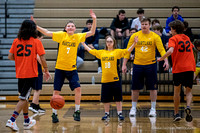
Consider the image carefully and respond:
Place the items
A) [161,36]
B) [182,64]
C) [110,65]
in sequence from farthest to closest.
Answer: [161,36] < [110,65] < [182,64]

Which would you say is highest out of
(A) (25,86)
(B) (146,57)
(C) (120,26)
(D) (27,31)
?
(C) (120,26)

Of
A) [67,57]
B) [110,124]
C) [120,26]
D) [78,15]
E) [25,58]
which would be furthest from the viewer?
[78,15]

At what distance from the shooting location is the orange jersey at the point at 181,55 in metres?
6.58

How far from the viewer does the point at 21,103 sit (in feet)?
19.3

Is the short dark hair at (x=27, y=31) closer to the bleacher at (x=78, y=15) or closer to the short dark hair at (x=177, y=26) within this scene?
the short dark hair at (x=177, y=26)

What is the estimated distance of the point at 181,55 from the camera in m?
6.62

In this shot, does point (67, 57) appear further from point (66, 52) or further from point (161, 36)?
point (161, 36)

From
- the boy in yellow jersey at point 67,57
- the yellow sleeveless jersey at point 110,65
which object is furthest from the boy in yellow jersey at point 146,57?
the boy in yellow jersey at point 67,57

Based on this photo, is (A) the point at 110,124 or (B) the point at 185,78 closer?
(A) the point at 110,124

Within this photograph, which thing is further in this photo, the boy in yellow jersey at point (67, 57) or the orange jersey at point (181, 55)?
the boy in yellow jersey at point (67, 57)

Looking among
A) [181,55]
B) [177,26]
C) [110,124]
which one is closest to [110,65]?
[110,124]

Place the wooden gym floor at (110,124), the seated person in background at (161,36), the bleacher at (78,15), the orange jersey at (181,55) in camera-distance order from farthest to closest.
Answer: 1. the bleacher at (78,15)
2. the seated person in background at (161,36)
3. the orange jersey at (181,55)
4. the wooden gym floor at (110,124)

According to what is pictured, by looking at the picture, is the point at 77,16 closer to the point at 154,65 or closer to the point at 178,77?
the point at 154,65

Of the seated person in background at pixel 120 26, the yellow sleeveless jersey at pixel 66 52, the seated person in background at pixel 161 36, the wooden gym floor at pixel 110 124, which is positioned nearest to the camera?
the wooden gym floor at pixel 110 124
